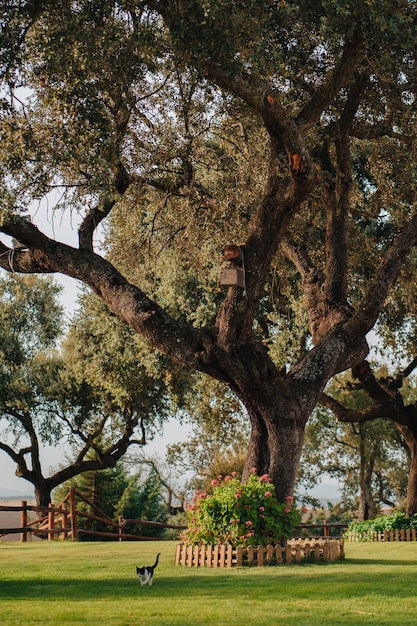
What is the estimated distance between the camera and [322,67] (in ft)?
54.8

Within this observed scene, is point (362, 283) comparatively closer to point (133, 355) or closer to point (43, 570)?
point (133, 355)

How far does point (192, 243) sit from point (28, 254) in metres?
5.08

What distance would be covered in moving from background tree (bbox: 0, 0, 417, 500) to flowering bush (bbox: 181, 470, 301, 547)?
0.67 meters

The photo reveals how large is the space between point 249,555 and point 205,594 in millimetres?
3821

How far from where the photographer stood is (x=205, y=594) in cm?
993

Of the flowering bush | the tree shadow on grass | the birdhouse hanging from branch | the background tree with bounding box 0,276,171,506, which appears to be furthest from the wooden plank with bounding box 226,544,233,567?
the background tree with bounding box 0,276,171,506

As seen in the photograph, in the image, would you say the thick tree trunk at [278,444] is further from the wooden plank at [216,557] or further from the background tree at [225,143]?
the wooden plank at [216,557]

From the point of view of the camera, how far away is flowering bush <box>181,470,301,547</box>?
13859mm

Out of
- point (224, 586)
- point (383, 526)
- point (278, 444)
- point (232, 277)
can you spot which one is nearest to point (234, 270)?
point (232, 277)

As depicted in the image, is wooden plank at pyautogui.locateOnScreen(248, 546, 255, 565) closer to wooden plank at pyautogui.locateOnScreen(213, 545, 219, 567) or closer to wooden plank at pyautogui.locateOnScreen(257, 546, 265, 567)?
wooden plank at pyautogui.locateOnScreen(257, 546, 265, 567)

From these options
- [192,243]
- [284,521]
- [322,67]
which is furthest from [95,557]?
[322,67]

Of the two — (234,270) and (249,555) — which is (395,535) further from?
(234,270)

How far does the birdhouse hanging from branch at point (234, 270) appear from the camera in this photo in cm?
1439

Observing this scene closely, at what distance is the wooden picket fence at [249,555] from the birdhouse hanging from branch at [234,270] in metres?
4.43
